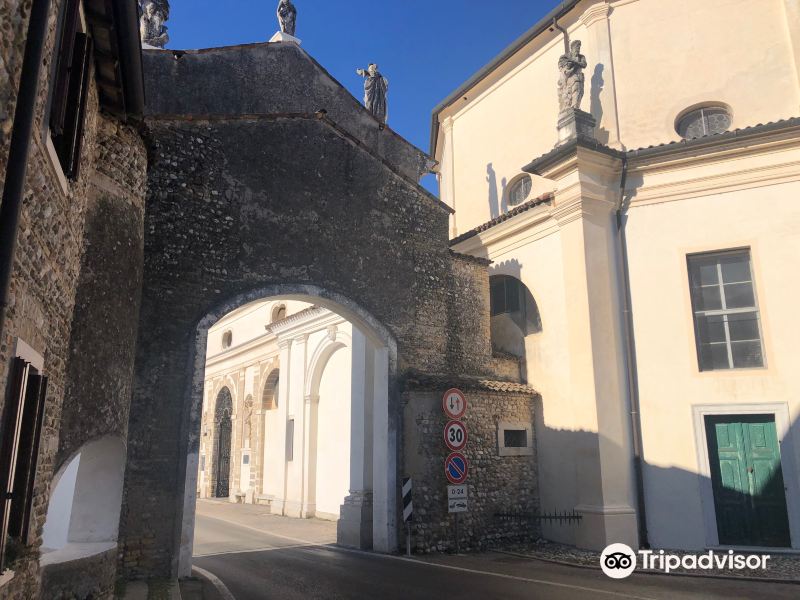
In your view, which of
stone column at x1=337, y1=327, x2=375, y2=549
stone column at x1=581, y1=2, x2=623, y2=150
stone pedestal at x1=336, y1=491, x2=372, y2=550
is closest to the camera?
stone pedestal at x1=336, y1=491, x2=372, y2=550

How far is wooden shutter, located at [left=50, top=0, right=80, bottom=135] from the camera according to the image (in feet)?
16.1

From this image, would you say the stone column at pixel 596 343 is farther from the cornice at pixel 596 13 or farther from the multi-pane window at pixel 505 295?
the cornice at pixel 596 13

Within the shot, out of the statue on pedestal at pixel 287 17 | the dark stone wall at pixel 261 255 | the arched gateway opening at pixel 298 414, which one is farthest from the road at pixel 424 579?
the statue on pedestal at pixel 287 17

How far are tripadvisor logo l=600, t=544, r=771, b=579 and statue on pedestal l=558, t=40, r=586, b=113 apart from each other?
9279mm

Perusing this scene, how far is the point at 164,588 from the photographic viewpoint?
810cm

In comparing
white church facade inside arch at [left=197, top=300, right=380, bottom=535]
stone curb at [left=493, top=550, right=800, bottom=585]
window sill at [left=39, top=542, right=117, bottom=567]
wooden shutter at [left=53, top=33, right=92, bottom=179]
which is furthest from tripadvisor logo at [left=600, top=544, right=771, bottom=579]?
wooden shutter at [left=53, top=33, right=92, bottom=179]

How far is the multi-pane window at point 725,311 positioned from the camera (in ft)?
39.8

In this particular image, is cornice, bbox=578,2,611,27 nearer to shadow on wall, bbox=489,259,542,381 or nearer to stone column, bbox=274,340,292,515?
shadow on wall, bbox=489,259,542,381

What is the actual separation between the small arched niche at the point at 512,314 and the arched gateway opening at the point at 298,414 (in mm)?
3566

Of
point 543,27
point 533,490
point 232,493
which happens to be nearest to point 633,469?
point 533,490

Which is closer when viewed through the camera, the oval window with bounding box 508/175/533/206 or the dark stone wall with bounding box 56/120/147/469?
the dark stone wall with bounding box 56/120/147/469

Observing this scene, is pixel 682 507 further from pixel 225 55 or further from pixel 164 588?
pixel 225 55

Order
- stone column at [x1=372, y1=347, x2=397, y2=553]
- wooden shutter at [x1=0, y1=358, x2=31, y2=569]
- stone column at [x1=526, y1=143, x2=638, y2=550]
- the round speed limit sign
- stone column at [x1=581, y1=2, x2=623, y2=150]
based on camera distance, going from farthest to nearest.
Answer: stone column at [x1=581, y1=2, x2=623, y2=150] → stone column at [x1=526, y1=143, x2=638, y2=550] → stone column at [x1=372, y1=347, x2=397, y2=553] → the round speed limit sign → wooden shutter at [x1=0, y1=358, x2=31, y2=569]

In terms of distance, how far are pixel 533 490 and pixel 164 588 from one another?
7.80 meters
